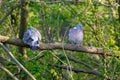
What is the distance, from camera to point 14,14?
818cm

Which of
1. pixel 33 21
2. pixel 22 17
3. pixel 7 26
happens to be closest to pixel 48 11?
pixel 33 21

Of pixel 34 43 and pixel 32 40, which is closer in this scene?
pixel 34 43

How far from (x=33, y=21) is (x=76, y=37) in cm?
181

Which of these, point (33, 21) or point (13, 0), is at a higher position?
point (13, 0)

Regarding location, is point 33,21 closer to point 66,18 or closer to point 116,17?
point 66,18

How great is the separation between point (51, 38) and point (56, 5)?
73 cm

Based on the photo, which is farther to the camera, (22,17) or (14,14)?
(14,14)

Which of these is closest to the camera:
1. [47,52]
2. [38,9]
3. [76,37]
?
[47,52]

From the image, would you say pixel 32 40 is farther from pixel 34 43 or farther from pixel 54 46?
pixel 54 46

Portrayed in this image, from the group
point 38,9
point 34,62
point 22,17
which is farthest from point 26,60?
point 38,9

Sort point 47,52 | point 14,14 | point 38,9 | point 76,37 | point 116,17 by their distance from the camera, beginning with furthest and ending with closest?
point 116,17 < point 14,14 < point 38,9 < point 76,37 < point 47,52

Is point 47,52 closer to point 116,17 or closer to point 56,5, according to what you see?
point 56,5

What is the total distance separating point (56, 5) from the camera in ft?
25.3

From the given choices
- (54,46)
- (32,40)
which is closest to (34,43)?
(32,40)
